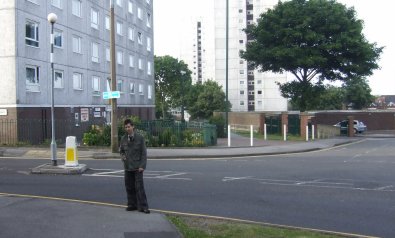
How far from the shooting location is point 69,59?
34.5m

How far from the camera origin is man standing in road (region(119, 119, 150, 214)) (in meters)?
8.77

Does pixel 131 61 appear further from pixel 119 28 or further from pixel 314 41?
pixel 314 41

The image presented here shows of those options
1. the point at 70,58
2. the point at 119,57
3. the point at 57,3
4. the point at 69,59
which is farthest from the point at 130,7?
the point at 57,3

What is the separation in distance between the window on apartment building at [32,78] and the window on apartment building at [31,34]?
1407mm

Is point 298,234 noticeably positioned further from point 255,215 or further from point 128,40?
point 128,40

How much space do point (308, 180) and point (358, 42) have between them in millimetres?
28633

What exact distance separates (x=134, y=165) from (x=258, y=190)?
420 centimetres

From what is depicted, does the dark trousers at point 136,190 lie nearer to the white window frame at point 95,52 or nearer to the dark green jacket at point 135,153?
the dark green jacket at point 135,153

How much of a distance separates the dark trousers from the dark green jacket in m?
0.14

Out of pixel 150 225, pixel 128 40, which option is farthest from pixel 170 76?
pixel 150 225

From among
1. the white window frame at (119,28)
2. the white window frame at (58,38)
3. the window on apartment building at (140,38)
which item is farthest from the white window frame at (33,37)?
the window on apartment building at (140,38)

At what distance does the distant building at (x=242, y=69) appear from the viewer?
9838 centimetres

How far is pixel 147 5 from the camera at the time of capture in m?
54.3

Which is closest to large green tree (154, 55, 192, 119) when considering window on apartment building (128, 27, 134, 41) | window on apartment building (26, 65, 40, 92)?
window on apartment building (128, 27, 134, 41)
